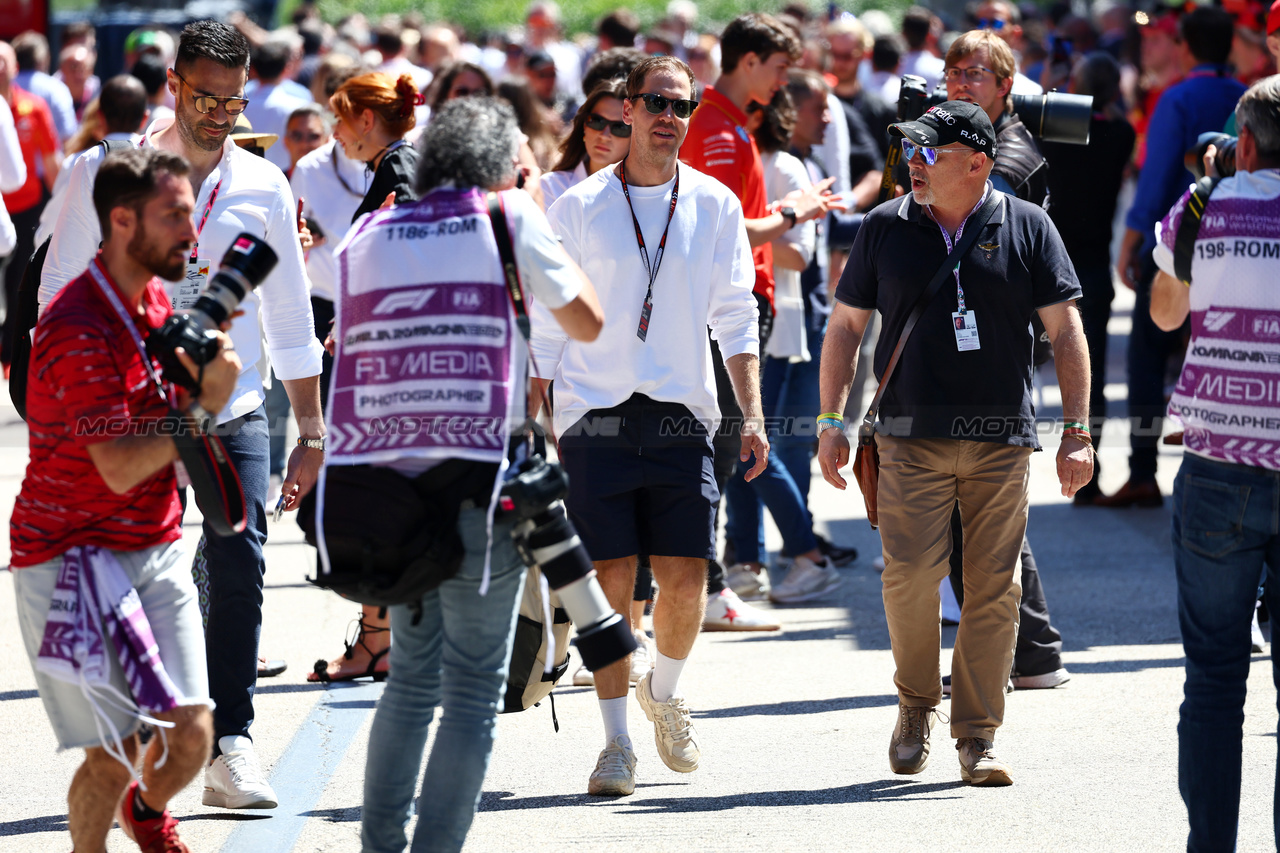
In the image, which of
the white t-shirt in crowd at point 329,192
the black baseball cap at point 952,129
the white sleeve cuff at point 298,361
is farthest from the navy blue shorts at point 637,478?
the white t-shirt in crowd at point 329,192

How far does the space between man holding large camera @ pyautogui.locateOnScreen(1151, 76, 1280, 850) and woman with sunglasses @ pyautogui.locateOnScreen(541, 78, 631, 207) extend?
9.22 feet

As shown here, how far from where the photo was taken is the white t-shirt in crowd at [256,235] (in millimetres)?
4543

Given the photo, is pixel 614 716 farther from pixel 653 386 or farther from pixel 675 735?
pixel 653 386

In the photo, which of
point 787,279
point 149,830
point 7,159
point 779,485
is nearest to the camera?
point 149,830

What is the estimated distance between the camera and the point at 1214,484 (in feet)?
12.2

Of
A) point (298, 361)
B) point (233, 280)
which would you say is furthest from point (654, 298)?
point (233, 280)

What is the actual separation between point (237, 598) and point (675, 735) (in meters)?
1.41

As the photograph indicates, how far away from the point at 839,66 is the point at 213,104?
23.8 feet

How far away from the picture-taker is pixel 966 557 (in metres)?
4.92

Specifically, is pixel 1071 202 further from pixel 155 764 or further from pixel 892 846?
pixel 155 764

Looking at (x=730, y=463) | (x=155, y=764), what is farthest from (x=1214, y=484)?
(x=730, y=463)

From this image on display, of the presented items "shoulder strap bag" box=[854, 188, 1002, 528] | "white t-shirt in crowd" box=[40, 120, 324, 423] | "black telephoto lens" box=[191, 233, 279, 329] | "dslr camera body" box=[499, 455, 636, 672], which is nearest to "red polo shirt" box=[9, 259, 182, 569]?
"black telephoto lens" box=[191, 233, 279, 329]

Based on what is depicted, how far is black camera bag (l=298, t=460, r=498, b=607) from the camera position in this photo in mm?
3418

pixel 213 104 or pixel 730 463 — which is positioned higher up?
pixel 213 104
